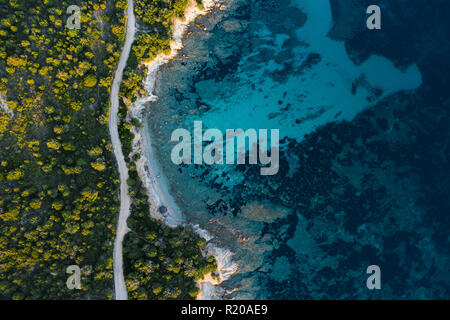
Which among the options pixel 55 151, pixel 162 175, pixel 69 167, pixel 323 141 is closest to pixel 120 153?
pixel 69 167

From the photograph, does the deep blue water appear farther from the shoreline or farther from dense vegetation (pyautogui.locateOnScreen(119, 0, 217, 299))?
dense vegetation (pyautogui.locateOnScreen(119, 0, 217, 299))

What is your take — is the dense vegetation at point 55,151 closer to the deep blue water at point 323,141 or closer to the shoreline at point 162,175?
the shoreline at point 162,175

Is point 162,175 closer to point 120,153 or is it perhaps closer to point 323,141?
point 120,153

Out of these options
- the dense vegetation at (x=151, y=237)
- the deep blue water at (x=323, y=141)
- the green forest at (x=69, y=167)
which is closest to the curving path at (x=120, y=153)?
the dense vegetation at (x=151, y=237)

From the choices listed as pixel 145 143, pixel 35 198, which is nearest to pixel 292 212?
pixel 145 143
